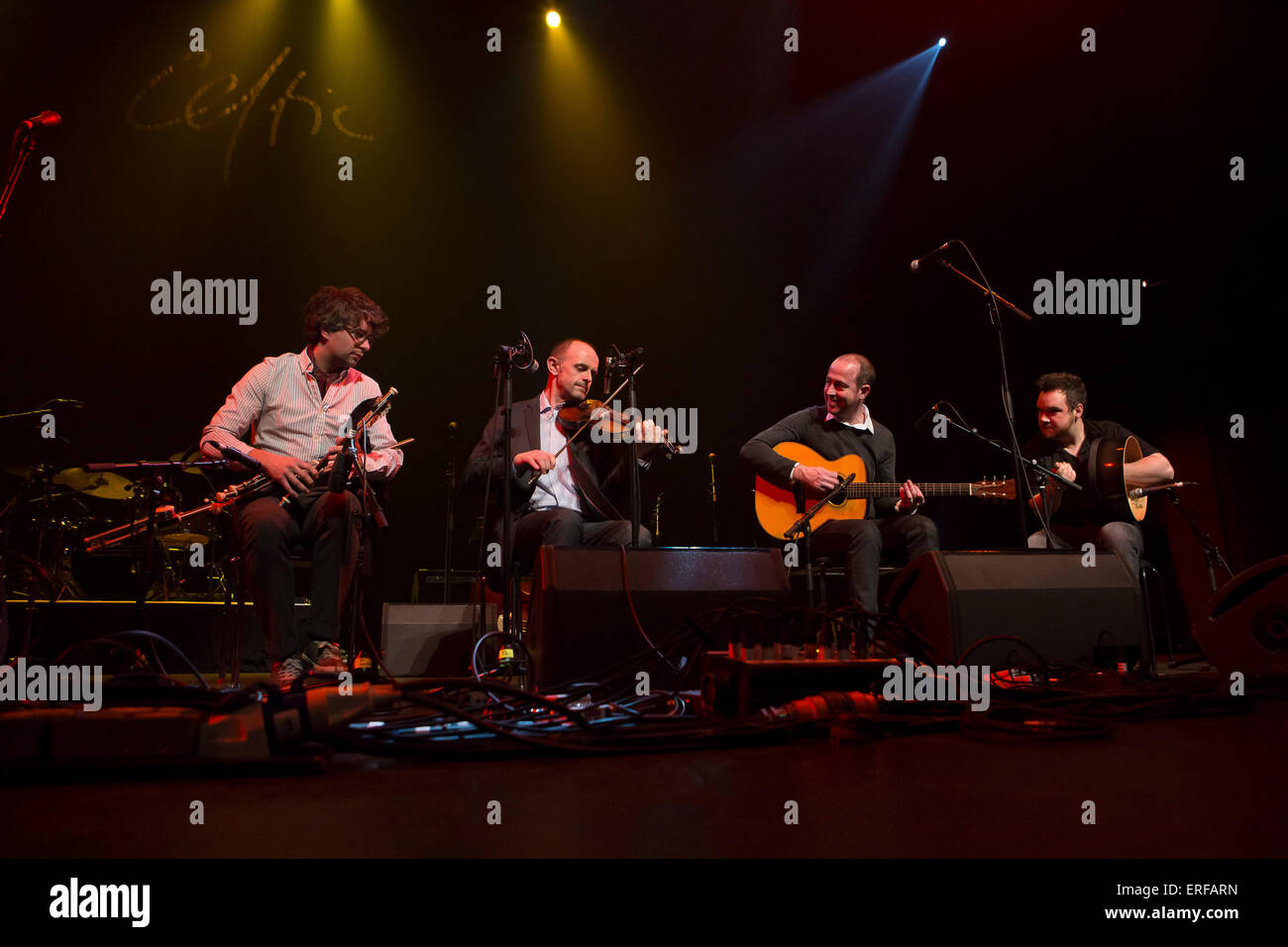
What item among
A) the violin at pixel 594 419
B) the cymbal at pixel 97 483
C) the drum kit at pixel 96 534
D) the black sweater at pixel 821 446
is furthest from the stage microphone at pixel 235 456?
the cymbal at pixel 97 483

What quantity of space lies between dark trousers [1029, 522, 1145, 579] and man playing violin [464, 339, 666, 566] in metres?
1.85

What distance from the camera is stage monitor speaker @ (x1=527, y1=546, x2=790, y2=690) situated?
2.33m

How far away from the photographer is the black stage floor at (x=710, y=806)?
2.63 feet

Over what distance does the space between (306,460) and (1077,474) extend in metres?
3.51

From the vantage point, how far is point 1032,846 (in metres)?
0.80

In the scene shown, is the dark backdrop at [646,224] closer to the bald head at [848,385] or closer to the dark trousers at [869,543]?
the bald head at [848,385]

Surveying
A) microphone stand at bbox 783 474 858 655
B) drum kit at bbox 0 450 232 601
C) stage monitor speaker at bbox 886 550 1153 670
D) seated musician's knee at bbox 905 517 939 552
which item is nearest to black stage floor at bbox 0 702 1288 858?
stage monitor speaker at bbox 886 550 1153 670

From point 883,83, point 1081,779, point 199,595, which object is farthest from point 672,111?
point 1081,779

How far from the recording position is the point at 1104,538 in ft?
12.8

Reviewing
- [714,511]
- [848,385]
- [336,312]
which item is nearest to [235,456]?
[336,312]

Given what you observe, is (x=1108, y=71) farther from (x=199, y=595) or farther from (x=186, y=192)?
(x=199, y=595)

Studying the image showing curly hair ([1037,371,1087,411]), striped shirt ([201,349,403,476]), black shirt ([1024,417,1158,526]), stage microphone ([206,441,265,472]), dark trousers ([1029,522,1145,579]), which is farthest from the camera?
curly hair ([1037,371,1087,411])

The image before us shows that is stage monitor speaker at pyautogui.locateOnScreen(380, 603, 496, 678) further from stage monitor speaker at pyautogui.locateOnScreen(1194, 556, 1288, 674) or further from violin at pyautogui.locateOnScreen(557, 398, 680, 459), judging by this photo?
stage monitor speaker at pyautogui.locateOnScreen(1194, 556, 1288, 674)

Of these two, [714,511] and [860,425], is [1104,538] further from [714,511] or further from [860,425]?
[714,511]
